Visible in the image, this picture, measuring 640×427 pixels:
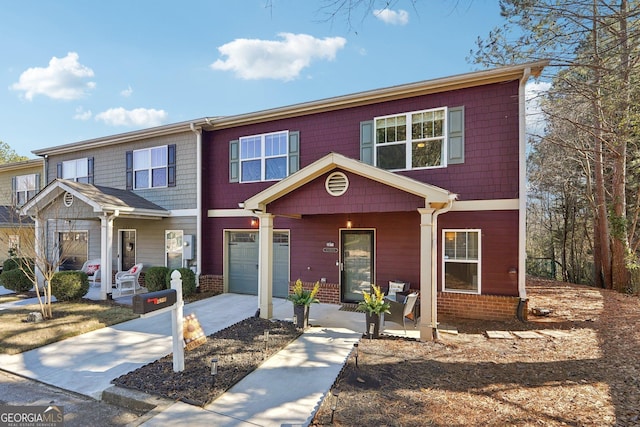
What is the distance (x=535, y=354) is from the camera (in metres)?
5.05

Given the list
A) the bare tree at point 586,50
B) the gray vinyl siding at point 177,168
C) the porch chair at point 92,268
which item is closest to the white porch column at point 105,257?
the gray vinyl siding at point 177,168

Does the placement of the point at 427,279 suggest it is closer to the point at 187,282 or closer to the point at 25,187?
the point at 187,282

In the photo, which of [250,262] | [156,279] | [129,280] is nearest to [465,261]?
[250,262]

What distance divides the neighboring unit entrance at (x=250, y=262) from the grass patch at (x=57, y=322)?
10.0ft

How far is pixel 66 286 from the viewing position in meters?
8.55

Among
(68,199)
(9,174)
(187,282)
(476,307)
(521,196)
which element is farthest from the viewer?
(9,174)

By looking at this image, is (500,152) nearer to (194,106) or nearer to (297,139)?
(297,139)

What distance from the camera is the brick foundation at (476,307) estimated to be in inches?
272

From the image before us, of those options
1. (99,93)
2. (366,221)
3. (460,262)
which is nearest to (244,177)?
(366,221)

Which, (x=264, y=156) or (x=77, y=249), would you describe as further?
(x=77, y=249)

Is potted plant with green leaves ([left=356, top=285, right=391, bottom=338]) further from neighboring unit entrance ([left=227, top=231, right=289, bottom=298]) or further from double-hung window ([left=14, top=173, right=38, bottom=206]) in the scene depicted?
double-hung window ([left=14, top=173, right=38, bottom=206])

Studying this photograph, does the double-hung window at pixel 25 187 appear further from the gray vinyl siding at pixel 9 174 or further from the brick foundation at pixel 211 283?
the brick foundation at pixel 211 283

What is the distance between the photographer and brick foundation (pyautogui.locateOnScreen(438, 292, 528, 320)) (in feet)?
22.6

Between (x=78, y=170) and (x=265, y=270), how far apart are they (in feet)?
34.3
